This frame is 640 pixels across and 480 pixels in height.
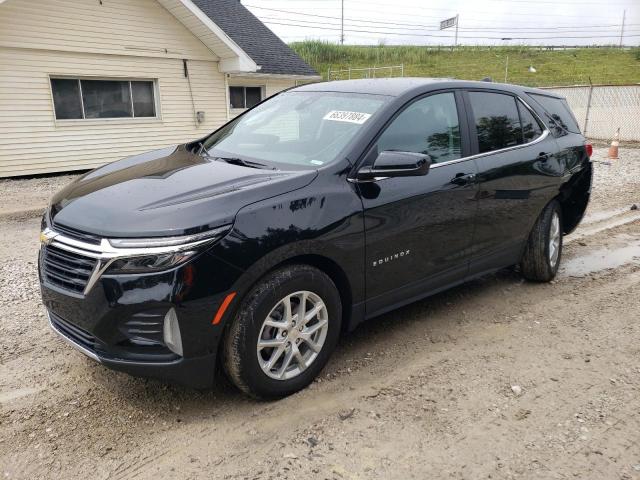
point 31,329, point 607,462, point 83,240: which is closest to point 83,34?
point 31,329

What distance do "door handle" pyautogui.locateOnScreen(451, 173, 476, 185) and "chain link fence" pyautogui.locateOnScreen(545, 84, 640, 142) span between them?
1884 cm

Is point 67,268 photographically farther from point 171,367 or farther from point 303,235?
point 303,235

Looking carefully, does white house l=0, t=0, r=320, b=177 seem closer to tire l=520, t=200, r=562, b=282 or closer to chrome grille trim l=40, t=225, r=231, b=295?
chrome grille trim l=40, t=225, r=231, b=295

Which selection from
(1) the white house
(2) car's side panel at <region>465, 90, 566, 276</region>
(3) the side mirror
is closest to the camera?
(3) the side mirror

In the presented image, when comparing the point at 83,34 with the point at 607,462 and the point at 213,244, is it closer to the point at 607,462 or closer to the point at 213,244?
the point at 213,244

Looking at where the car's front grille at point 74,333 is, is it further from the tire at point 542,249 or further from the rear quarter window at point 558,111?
the rear quarter window at point 558,111

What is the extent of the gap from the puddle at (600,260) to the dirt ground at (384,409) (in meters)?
1.03

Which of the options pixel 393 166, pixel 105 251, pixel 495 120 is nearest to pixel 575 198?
pixel 495 120

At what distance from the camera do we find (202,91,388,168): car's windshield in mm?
3414

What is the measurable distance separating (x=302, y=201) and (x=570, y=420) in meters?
1.94

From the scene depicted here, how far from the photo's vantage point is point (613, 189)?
10367 mm

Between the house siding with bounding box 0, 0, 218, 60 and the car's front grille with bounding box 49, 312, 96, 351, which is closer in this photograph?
the car's front grille with bounding box 49, 312, 96, 351

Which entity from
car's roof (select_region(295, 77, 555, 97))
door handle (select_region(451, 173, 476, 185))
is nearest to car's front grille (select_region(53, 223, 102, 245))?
car's roof (select_region(295, 77, 555, 97))

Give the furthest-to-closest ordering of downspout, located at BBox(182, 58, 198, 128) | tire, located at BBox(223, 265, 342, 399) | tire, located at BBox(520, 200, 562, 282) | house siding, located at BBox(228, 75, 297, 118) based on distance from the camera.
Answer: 1. house siding, located at BBox(228, 75, 297, 118)
2. downspout, located at BBox(182, 58, 198, 128)
3. tire, located at BBox(520, 200, 562, 282)
4. tire, located at BBox(223, 265, 342, 399)
